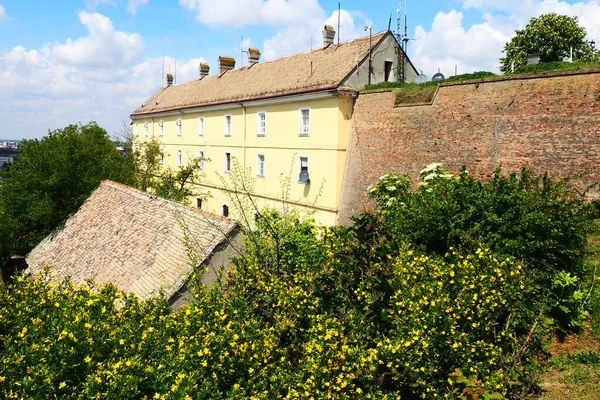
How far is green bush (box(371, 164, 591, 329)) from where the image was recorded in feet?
25.7

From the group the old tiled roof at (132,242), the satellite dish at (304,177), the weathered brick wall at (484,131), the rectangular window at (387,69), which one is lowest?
the old tiled roof at (132,242)

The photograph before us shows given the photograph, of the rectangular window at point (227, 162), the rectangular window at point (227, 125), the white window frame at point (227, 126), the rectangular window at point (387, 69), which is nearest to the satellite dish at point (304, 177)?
the rectangular window at point (387, 69)

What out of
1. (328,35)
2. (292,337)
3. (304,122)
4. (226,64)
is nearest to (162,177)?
(304,122)

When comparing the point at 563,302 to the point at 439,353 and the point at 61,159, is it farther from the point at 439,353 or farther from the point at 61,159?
the point at 61,159

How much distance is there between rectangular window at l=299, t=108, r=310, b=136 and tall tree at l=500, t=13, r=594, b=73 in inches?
765

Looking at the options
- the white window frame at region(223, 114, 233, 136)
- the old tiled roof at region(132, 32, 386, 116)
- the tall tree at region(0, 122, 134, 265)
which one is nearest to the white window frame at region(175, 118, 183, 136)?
the old tiled roof at region(132, 32, 386, 116)

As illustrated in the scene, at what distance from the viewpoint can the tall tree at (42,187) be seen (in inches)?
720

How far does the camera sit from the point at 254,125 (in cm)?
2511

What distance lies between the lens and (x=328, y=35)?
80.0 feet

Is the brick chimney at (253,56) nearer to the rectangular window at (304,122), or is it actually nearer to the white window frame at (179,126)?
the white window frame at (179,126)

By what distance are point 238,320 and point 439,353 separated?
8.60ft

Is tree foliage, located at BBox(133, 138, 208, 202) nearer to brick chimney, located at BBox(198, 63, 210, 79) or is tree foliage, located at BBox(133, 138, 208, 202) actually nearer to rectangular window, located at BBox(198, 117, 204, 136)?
rectangular window, located at BBox(198, 117, 204, 136)

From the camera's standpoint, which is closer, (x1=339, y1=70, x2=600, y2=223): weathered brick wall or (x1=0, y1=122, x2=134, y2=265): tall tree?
(x1=339, y1=70, x2=600, y2=223): weathered brick wall

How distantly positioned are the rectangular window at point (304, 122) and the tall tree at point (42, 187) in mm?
9635
